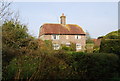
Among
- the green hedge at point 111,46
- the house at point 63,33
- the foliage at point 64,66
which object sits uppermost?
the house at point 63,33

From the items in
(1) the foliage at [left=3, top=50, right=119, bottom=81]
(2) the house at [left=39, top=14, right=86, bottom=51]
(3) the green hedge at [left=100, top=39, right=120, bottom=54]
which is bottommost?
(1) the foliage at [left=3, top=50, right=119, bottom=81]

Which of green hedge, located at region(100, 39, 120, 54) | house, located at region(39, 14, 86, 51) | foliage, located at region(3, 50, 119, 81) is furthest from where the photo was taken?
house, located at region(39, 14, 86, 51)

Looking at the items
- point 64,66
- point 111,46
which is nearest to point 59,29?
point 111,46

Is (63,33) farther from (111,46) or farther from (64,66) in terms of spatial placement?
(64,66)

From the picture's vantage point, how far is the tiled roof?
3023cm

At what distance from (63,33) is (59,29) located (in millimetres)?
1289

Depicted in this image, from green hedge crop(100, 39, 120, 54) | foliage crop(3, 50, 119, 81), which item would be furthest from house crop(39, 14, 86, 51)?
foliage crop(3, 50, 119, 81)

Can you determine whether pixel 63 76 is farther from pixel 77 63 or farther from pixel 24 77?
pixel 24 77

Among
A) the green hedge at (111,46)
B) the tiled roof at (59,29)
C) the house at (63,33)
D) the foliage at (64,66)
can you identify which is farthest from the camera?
the tiled roof at (59,29)

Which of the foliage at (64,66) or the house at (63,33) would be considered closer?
the foliage at (64,66)

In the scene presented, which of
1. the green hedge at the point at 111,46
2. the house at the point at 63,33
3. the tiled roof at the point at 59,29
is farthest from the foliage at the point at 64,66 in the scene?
the tiled roof at the point at 59,29

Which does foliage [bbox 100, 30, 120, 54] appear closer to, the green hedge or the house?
the green hedge

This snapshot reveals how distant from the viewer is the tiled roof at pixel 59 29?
99.2 ft

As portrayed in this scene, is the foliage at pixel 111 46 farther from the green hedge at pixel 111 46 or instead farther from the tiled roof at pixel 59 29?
the tiled roof at pixel 59 29
